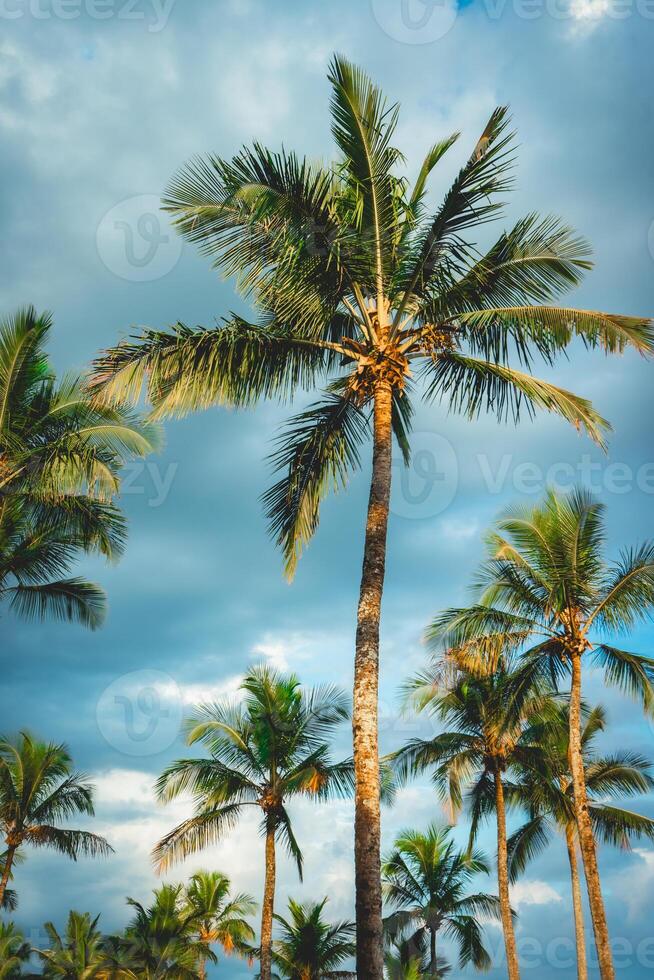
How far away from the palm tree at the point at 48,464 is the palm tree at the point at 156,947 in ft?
50.3

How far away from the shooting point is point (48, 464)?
1480cm

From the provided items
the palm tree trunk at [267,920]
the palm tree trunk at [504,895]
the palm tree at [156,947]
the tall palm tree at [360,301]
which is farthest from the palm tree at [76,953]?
the tall palm tree at [360,301]

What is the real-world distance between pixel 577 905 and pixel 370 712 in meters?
21.3

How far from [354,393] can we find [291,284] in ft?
5.78

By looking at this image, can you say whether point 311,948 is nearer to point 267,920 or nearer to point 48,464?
point 267,920

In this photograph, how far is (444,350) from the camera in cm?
1208

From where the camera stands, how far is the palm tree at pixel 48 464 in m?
15.1

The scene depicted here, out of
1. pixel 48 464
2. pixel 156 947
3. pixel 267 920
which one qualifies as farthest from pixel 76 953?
pixel 48 464

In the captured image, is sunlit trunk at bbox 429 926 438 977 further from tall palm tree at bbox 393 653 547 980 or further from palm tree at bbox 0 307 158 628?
palm tree at bbox 0 307 158 628

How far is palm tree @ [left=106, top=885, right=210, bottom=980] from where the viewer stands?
26969 mm

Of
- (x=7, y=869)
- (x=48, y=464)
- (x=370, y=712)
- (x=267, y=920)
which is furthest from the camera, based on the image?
(x=7, y=869)

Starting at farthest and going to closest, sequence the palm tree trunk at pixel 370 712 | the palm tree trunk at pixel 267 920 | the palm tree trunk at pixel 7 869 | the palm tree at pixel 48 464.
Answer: the palm tree trunk at pixel 7 869 < the palm tree trunk at pixel 267 920 < the palm tree at pixel 48 464 < the palm tree trunk at pixel 370 712

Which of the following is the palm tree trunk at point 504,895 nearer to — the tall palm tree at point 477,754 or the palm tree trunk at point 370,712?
the tall palm tree at point 477,754

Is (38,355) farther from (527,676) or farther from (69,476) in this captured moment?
(527,676)
